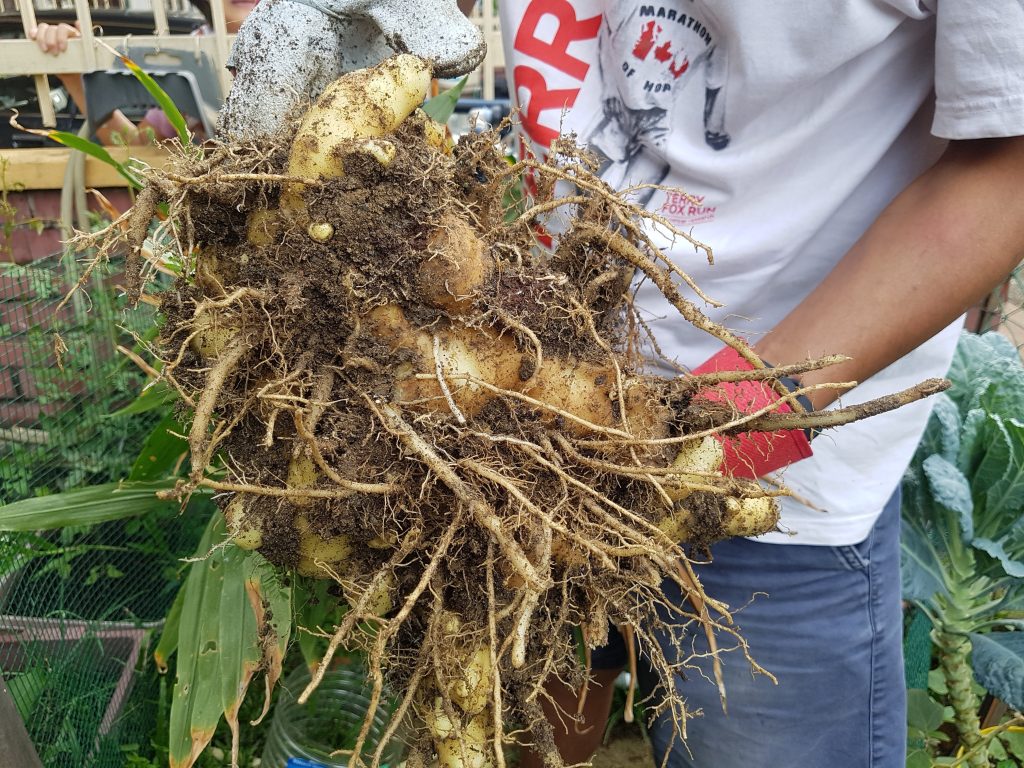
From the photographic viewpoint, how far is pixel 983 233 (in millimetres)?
826

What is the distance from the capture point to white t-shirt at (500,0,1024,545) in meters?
0.84

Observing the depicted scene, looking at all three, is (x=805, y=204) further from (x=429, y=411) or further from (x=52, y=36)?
(x=52, y=36)

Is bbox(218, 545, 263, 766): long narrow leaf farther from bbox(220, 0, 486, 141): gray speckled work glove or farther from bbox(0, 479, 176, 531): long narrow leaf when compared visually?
bbox(220, 0, 486, 141): gray speckled work glove

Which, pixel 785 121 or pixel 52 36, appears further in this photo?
pixel 52 36

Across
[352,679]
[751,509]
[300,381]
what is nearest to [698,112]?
[751,509]

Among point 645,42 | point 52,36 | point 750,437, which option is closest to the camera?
point 750,437

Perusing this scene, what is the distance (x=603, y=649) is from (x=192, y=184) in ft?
3.57

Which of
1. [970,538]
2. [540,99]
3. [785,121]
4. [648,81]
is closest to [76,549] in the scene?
[540,99]

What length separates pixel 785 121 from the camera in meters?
0.97

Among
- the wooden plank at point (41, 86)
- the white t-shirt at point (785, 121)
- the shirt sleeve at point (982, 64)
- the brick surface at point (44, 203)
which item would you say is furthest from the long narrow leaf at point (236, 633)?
the wooden plank at point (41, 86)

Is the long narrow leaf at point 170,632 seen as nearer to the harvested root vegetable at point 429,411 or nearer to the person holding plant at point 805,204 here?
the harvested root vegetable at point 429,411

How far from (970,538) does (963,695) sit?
0.38 m

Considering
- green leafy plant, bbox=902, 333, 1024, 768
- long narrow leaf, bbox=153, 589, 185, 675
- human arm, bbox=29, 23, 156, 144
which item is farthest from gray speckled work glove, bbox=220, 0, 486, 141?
human arm, bbox=29, 23, 156, 144

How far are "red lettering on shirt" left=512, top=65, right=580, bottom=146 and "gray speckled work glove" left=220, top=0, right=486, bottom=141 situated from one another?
210 millimetres
